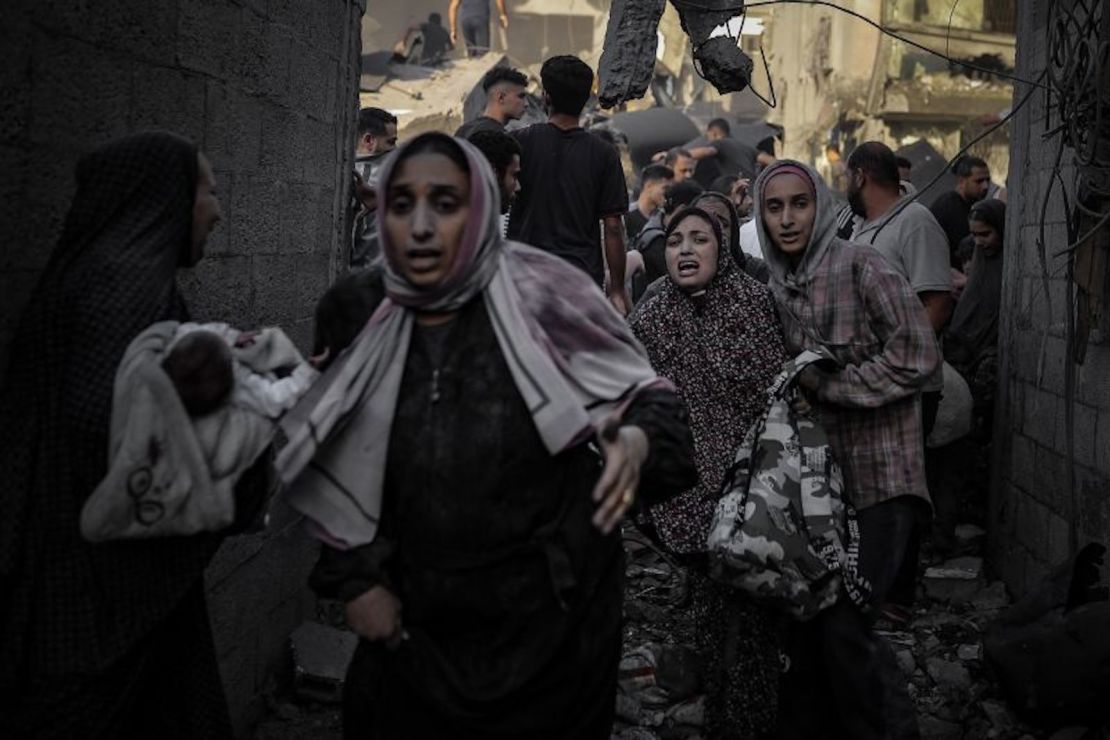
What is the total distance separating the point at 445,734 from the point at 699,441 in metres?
1.81

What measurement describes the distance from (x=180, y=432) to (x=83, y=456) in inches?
8.6

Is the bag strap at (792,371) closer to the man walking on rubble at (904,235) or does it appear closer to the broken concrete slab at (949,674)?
the broken concrete slab at (949,674)

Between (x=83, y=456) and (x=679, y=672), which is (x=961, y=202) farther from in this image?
(x=83, y=456)

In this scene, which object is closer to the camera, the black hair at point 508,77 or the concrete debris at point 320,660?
the concrete debris at point 320,660

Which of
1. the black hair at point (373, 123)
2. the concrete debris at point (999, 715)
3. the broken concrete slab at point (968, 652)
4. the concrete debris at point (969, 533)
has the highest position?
the black hair at point (373, 123)

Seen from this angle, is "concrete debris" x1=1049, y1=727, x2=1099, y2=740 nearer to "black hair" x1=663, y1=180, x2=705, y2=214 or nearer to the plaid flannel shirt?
the plaid flannel shirt

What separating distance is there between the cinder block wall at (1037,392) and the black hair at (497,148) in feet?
8.07

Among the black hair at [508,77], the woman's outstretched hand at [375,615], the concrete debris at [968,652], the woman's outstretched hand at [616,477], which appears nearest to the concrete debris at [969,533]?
the concrete debris at [968,652]

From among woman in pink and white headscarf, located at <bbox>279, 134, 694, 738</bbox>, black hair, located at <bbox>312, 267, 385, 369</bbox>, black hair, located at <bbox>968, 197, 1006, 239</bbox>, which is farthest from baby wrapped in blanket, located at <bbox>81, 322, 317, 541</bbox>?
black hair, located at <bbox>968, 197, 1006, 239</bbox>

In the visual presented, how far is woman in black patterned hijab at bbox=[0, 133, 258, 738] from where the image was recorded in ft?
6.75

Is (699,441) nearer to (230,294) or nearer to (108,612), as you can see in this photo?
(230,294)

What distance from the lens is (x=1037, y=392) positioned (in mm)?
5422

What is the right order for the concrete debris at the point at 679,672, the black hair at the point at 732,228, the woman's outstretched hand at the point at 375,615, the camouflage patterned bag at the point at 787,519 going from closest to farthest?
the woman's outstretched hand at the point at 375,615 → the camouflage patterned bag at the point at 787,519 → the concrete debris at the point at 679,672 → the black hair at the point at 732,228

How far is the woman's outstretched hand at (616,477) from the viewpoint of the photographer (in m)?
2.04
